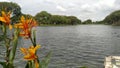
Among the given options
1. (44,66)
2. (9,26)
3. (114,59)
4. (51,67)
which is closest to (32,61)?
(44,66)

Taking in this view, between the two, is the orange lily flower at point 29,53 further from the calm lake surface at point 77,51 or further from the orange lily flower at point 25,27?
Answer: the calm lake surface at point 77,51

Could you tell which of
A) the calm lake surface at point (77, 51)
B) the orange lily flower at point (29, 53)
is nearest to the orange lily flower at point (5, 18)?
the orange lily flower at point (29, 53)

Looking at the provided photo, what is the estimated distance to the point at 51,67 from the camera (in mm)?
19125

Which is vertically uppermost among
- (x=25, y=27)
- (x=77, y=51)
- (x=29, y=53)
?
(x=25, y=27)

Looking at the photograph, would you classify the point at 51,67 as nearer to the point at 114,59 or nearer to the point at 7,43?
the point at 114,59

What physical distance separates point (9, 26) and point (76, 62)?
765 inches

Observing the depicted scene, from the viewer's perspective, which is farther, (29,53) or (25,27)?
(25,27)

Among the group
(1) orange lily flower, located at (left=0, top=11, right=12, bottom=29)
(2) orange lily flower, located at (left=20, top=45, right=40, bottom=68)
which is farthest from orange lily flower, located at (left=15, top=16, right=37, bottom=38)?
(2) orange lily flower, located at (left=20, top=45, right=40, bottom=68)

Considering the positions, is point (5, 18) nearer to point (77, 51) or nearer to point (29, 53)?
point (29, 53)

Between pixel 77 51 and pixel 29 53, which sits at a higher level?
pixel 29 53

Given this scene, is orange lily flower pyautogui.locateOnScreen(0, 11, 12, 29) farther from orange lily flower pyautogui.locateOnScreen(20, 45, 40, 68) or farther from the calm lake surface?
the calm lake surface

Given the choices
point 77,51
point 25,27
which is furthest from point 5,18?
point 77,51

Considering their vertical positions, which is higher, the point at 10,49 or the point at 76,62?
the point at 10,49

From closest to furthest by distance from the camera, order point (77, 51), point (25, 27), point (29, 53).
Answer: point (29, 53)
point (25, 27)
point (77, 51)
